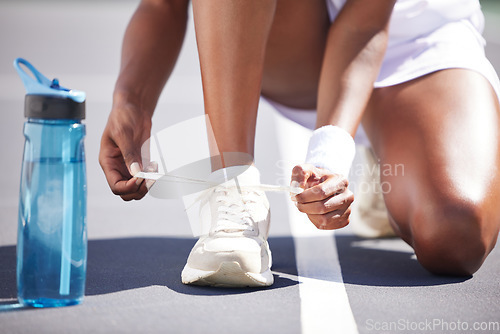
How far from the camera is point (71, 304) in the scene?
1698 millimetres

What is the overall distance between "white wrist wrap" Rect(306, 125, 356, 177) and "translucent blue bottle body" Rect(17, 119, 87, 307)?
0.66 m

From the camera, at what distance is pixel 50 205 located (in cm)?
164

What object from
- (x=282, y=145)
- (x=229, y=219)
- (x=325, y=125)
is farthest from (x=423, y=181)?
(x=282, y=145)

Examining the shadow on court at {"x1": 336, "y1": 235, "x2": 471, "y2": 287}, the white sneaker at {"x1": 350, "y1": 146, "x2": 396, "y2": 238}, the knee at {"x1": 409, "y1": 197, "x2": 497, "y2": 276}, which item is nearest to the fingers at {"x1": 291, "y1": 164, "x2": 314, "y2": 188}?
the shadow on court at {"x1": 336, "y1": 235, "x2": 471, "y2": 287}

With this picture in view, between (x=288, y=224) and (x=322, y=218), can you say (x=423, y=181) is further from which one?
(x=288, y=224)

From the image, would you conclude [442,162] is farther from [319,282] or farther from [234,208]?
[234,208]

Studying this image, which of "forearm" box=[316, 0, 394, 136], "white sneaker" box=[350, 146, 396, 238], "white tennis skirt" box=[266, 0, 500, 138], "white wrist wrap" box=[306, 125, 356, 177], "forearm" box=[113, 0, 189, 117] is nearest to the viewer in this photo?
"white wrist wrap" box=[306, 125, 356, 177]

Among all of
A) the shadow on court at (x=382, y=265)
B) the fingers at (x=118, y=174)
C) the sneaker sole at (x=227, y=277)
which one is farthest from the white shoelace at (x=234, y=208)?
the shadow on court at (x=382, y=265)

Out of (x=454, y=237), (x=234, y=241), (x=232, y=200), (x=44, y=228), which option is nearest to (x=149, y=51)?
(x=232, y=200)

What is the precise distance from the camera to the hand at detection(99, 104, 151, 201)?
2.03 m

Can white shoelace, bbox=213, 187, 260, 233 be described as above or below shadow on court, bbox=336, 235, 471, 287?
above

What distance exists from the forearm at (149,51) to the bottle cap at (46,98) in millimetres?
682

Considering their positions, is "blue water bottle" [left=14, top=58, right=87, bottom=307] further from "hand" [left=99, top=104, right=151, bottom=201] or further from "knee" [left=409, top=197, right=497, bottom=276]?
"knee" [left=409, top=197, right=497, bottom=276]

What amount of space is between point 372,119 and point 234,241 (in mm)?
891
